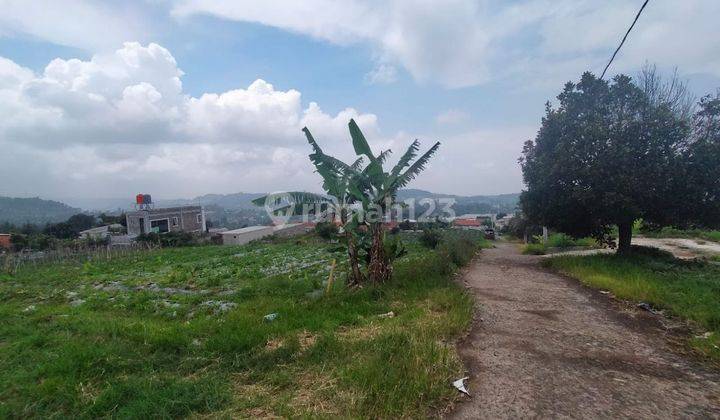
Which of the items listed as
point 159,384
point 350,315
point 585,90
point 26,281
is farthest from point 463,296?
point 26,281

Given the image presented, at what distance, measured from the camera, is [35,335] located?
18.5ft

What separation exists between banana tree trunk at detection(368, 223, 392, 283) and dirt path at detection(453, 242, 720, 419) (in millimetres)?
2275

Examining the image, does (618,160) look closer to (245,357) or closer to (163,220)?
(245,357)

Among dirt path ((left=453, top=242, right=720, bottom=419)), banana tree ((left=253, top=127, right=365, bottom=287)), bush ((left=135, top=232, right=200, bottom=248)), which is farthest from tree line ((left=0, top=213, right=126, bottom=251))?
dirt path ((left=453, top=242, right=720, bottom=419))

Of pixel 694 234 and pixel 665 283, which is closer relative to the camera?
pixel 665 283

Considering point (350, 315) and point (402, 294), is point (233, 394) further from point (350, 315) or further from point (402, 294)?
point (402, 294)

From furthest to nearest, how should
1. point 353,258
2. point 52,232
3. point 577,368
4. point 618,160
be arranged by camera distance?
point 52,232 < point 618,160 < point 353,258 < point 577,368

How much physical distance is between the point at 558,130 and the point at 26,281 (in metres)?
20.6

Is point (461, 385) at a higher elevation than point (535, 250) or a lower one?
higher

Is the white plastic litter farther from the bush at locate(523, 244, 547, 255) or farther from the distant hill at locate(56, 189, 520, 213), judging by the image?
the distant hill at locate(56, 189, 520, 213)

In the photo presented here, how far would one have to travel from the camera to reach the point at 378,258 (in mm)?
8047

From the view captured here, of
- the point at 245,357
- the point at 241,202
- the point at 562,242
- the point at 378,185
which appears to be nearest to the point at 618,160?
the point at 378,185

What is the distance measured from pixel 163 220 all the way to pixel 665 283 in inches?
1898

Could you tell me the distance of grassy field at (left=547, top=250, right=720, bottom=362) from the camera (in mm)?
5102
